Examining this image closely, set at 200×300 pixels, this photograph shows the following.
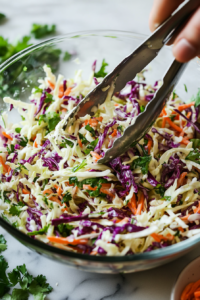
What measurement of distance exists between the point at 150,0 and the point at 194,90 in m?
2.13

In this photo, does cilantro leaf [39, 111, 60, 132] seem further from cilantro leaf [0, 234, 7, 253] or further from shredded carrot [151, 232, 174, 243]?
shredded carrot [151, 232, 174, 243]

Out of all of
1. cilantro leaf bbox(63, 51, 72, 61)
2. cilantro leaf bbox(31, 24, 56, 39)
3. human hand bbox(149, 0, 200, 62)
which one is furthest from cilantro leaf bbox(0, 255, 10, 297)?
cilantro leaf bbox(31, 24, 56, 39)

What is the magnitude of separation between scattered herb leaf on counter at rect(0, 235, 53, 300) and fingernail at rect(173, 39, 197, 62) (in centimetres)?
152

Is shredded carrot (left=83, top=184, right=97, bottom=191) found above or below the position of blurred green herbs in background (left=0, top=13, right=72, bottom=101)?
below

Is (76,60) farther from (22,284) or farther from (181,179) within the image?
(22,284)

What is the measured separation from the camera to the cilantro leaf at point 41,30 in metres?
3.52

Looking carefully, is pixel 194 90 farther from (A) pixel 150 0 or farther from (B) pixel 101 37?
(A) pixel 150 0

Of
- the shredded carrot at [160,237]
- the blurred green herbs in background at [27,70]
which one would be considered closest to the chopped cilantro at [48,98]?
the blurred green herbs in background at [27,70]

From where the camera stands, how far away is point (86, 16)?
3.83 meters

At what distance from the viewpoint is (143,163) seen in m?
1.87

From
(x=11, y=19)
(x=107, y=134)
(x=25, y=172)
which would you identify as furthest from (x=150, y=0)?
(x=25, y=172)

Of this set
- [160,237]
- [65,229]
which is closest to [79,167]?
[65,229]

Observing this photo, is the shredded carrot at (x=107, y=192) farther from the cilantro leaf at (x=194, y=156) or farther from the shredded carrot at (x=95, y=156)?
the cilantro leaf at (x=194, y=156)

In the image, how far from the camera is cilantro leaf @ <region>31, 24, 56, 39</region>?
3.52 metres
